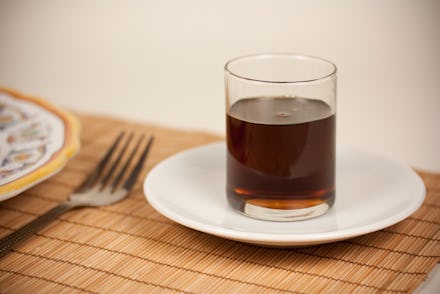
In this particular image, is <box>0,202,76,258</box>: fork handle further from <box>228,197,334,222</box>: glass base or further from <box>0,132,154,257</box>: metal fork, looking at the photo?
<box>228,197,334,222</box>: glass base

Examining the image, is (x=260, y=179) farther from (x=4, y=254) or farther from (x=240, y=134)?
(x=4, y=254)

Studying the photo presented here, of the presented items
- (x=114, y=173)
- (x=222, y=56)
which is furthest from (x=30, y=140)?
(x=222, y=56)

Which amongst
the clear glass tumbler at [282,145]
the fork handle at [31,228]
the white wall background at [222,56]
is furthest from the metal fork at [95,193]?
the white wall background at [222,56]

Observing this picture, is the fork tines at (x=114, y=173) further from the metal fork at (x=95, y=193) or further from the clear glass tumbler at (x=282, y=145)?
the clear glass tumbler at (x=282, y=145)

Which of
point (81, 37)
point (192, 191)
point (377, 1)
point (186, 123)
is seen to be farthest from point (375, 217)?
point (81, 37)

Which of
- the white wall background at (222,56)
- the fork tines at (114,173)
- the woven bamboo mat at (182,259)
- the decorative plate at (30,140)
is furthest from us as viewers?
the white wall background at (222,56)

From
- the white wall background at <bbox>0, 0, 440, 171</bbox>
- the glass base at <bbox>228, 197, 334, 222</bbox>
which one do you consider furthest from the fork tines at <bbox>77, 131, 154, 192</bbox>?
the white wall background at <bbox>0, 0, 440, 171</bbox>

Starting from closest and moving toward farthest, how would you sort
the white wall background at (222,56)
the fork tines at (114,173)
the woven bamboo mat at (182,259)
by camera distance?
the woven bamboo mat at (182,259) → the fork tines at (114,173) → the white wall background at (222,56)
